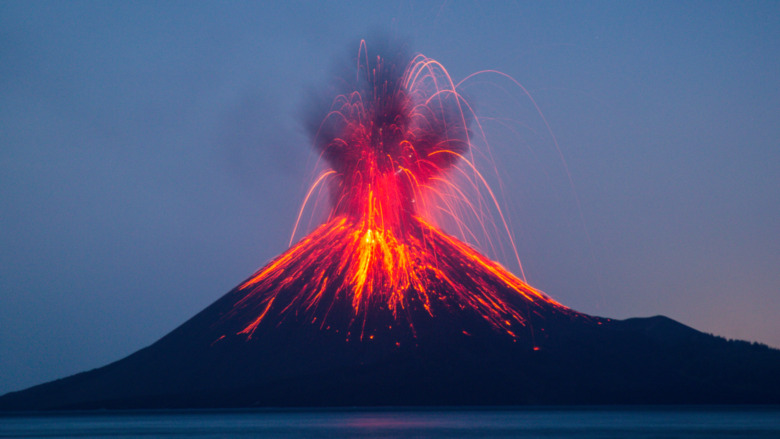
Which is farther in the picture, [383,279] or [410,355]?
[383,279]

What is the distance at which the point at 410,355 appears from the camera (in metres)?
93.9

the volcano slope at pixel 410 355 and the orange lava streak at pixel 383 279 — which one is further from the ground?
the orange lava streak at pixel 383 279

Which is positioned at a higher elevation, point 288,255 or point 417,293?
point 288,255

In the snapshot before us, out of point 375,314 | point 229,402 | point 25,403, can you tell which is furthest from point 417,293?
point 25,403

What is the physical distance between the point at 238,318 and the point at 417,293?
853 inches

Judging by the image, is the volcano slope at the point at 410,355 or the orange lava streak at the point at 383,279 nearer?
the volcano slope at the point at 410,355

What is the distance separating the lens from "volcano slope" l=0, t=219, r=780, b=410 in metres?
90.2

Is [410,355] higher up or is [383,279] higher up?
[383,279]

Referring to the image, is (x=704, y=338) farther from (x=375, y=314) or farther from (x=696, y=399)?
(x=375, y=314)

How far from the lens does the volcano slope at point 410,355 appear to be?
90.2 m

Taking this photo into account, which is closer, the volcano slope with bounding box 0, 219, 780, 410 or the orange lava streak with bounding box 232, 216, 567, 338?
the volcano slope with bounding box 0, 219, 780, 410

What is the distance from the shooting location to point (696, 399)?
93.1 metres

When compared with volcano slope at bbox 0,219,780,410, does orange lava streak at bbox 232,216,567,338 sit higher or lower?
higher

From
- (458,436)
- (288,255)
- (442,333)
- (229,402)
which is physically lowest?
(458,436)
